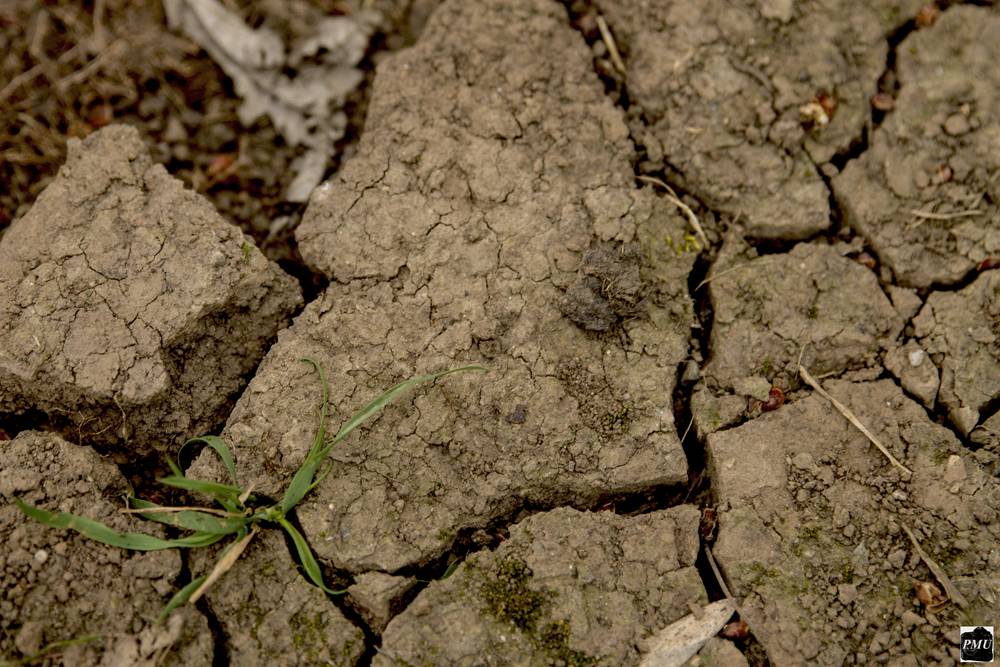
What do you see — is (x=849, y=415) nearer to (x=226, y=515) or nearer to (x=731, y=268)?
(x=731, y=268)

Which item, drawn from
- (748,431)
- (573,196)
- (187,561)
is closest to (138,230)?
(187,561)

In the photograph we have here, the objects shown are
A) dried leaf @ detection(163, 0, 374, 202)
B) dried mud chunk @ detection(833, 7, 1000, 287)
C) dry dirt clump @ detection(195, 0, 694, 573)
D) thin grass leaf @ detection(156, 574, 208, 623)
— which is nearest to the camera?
thin grass leaf @ detection(156, 574, 208, 623)

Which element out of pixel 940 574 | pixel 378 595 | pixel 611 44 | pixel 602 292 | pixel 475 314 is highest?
pixel 611 44

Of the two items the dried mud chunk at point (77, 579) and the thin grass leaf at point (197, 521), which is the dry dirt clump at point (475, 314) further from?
the dried mud chunk at point (77, 579)

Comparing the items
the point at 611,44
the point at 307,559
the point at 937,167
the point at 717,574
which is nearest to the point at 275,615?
the point at 307,559

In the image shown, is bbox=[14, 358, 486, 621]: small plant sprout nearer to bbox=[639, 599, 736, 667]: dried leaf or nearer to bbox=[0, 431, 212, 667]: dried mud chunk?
bbox=[0, 431, 212, 667]: dried mud chunk

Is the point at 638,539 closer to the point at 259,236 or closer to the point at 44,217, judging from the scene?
the point at 259,236

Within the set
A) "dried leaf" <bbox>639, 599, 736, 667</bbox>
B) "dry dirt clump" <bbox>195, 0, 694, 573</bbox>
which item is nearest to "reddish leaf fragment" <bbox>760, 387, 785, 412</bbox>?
"dry dirt clump" <bbox>195, 0, 694, 573</bbox>
